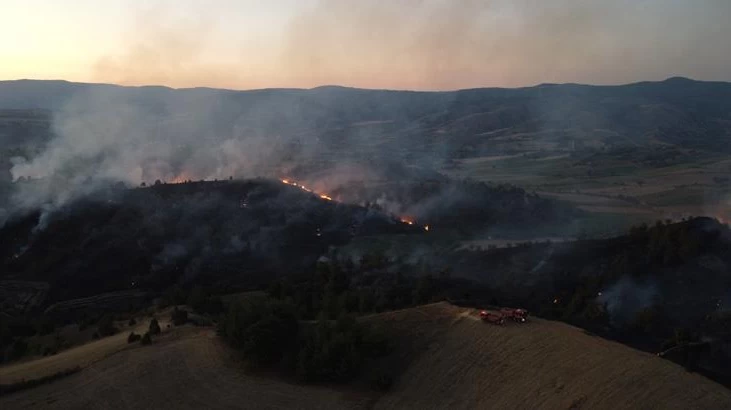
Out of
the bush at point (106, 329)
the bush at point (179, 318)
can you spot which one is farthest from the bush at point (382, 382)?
the bush at point (106, 329)

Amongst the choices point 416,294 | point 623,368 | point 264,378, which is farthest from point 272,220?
point 623,368

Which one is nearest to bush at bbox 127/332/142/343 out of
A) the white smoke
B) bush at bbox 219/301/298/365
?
bush at bbox 219/301/298/365

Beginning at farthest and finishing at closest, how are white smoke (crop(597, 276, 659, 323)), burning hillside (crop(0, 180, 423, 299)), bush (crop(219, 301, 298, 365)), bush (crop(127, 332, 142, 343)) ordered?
burning hillside (crop(0, 180, 423, 299)) → white smoke (crop(597, 276, 659, 323)) → bush (crop(127, 332, 142, 343)) → bush (crop(219, 301, 298, 365))

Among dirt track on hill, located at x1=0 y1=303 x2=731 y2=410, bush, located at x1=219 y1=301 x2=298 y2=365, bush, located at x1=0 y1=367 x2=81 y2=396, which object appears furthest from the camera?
bush, located at x1=219 y1=301 x2=298 y2=365

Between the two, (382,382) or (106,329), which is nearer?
(382,382)

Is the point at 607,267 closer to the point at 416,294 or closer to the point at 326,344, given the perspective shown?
the point at 416,294

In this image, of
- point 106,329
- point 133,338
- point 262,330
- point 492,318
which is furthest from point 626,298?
point 106,329

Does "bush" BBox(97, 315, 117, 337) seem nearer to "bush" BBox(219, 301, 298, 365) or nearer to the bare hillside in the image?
"bush" BBox(219, 301, 298, 365)

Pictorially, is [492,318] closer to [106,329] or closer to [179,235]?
[106,329]

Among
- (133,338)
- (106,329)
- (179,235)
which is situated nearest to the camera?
(133,338)
